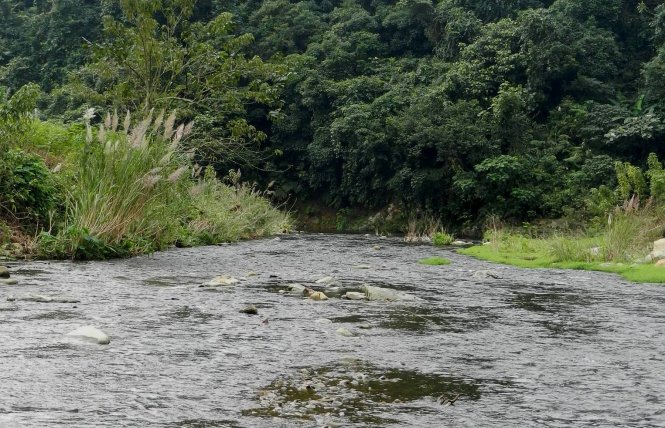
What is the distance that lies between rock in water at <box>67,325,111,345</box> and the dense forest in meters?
15.2

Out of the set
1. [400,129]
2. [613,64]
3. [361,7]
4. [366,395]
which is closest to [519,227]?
[400,129]

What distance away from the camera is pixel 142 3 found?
71.4ft

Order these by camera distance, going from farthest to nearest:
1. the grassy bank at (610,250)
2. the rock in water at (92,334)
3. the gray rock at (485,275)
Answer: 1. the grassy bank at (610,250)
2. the gray rock at (485,275)
3. the rock in water at (92,334)

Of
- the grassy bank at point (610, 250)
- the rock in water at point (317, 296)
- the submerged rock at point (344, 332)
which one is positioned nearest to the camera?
the submerged rock at point (344, 332)

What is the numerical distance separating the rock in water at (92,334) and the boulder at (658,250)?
8980 millimetres

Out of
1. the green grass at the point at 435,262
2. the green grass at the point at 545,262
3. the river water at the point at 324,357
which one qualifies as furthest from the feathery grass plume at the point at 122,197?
the green grass at the point at 545,262

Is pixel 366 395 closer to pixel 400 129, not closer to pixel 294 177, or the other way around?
pixel 400 129

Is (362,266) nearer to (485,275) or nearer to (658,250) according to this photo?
(485,275)

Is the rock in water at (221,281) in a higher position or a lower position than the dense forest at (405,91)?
lower

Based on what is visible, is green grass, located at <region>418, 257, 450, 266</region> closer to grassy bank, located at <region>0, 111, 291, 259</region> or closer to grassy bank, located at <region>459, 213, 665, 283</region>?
grassy bank, located at <region>459, 213, 665, 283</region>

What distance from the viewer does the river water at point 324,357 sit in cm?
362

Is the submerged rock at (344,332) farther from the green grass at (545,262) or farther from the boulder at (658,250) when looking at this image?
the boulder at (658,250)

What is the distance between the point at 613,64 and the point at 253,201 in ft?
63.7

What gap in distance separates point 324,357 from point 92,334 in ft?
4.86
